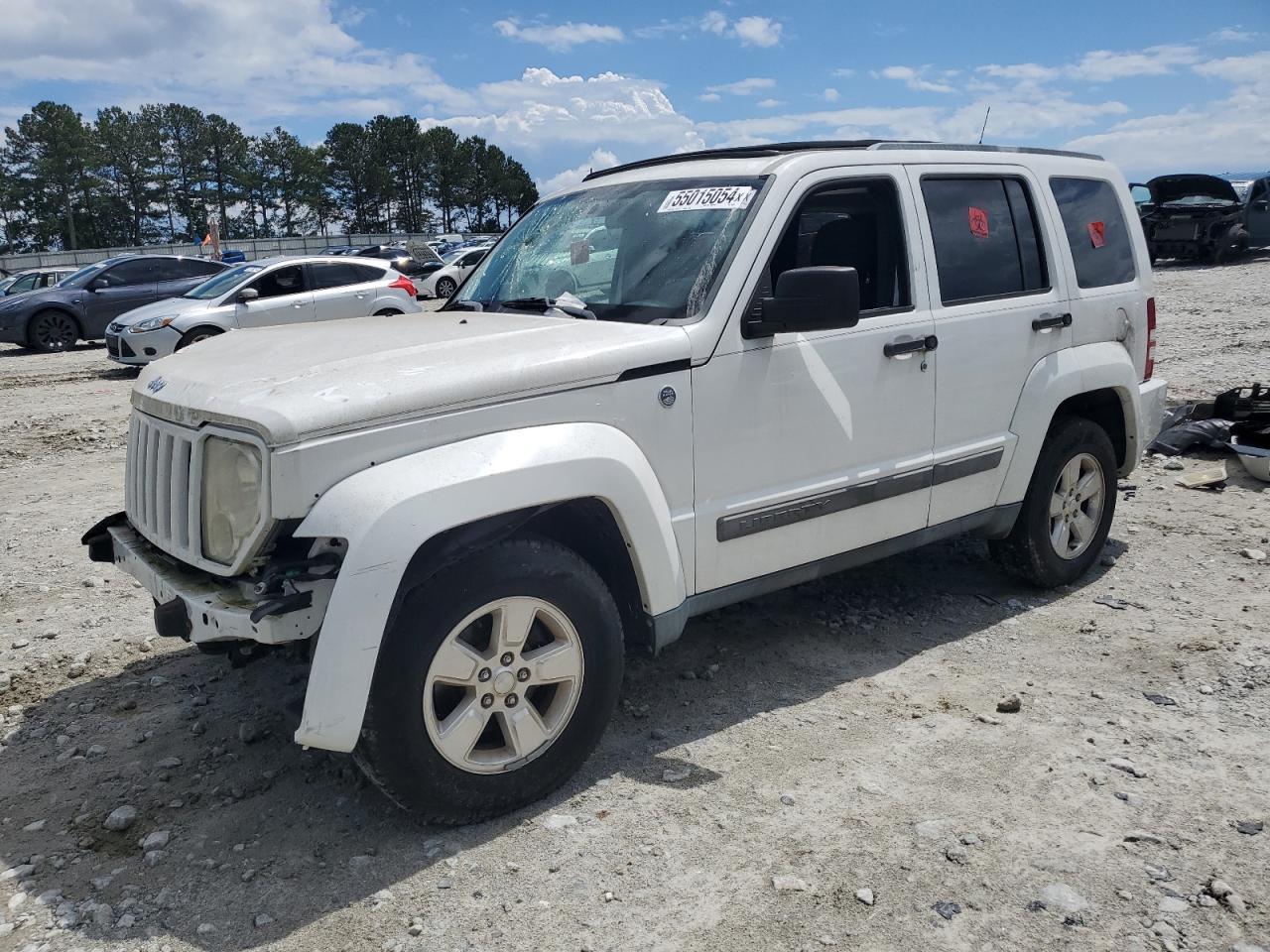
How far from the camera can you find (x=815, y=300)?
3377 mm

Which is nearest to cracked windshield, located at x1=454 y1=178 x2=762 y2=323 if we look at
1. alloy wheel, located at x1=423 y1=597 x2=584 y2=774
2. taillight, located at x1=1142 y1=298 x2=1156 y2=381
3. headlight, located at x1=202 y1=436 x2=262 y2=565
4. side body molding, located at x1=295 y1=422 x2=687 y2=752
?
side body molding, located at x1=295 y1=422 x2=687 y2=752

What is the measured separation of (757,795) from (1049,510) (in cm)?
241

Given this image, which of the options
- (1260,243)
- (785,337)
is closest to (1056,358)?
(785,337)

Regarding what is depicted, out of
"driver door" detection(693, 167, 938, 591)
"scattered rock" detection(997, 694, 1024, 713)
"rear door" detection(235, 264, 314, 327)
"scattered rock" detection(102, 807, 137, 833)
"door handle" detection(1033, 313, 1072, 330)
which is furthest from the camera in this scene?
"rear door" detection(235, 264, 314, 327)

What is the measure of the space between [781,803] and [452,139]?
110 meters

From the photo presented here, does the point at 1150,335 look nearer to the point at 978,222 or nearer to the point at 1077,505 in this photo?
the point at 1077,505

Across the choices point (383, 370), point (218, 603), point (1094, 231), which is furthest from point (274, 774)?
point (1094, 231)

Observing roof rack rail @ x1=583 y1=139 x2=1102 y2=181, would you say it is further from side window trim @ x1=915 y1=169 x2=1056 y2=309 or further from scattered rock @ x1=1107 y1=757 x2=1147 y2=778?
scattered rock @ x1=1107 y1=757 x2=1147 y2=778

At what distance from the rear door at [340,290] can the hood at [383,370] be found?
35.7ft

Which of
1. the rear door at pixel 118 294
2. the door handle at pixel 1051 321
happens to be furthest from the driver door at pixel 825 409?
the rear door at pixel 118 294

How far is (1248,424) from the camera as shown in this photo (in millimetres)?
7230

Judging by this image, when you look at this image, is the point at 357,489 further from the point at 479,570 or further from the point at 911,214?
the point at 911,214

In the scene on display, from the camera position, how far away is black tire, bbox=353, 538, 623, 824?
2.91 metres

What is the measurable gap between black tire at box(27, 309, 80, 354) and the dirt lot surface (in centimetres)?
1459
